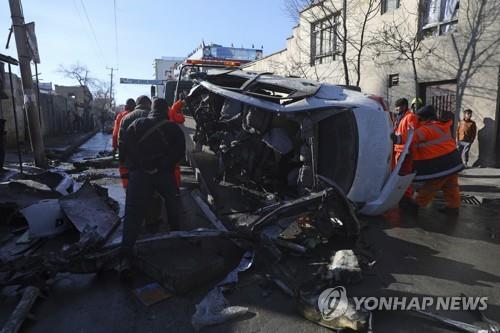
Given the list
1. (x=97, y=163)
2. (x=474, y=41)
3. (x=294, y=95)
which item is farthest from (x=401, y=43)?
(x=97, y=163)

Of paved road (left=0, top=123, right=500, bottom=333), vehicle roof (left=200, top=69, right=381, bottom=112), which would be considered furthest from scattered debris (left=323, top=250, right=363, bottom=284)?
vehicle roof (left=200, top=69, right=381, bottom=112)

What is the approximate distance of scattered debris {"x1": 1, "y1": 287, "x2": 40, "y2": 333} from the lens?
2389 mm

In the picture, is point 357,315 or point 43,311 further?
point 43,311

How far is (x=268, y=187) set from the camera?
486 centimetres

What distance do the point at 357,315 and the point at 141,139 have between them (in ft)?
8.09

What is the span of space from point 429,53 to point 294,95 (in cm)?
780

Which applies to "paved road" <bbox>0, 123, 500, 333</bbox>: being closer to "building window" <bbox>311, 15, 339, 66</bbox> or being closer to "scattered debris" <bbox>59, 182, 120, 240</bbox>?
"scattered debris" <bbox>59, 182, 120, 240</bbox>

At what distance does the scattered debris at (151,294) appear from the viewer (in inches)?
112

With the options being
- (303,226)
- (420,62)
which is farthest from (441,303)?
(420,62)

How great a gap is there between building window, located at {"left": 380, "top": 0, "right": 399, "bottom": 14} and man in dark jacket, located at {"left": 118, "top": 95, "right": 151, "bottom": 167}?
947cm

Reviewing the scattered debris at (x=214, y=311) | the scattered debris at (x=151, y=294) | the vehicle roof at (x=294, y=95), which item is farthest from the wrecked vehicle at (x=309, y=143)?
the scattered debris at (x=151, y=294)

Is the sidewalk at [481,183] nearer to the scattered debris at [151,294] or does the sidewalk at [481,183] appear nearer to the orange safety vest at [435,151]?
the orange safety vest at [435,151]

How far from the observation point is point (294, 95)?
4.07m

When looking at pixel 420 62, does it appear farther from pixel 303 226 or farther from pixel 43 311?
pixel 43 311
